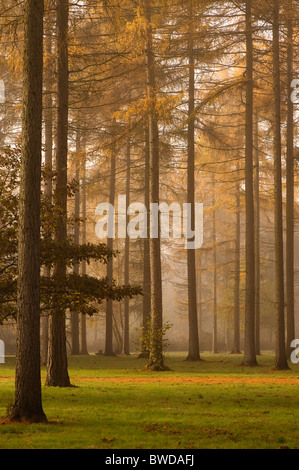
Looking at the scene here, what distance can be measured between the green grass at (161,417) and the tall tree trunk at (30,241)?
1.71 ft

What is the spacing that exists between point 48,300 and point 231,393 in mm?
4993

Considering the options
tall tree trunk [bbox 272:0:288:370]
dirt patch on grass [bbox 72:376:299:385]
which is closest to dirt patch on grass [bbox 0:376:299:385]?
dirt patch on grass [bbox 72:376:299:385]

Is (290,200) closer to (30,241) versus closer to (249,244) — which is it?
(249,244)

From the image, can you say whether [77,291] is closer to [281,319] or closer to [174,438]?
[174,438]

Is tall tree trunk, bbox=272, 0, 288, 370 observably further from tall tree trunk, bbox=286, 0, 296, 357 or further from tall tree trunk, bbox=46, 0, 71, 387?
tall tree trunk, bbox=46, 0, 71, 387

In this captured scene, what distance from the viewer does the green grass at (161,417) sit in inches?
308

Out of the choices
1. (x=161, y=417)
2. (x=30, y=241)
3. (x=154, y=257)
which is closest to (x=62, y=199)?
(x=30, y=241)

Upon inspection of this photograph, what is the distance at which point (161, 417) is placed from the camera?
9906 millimetres

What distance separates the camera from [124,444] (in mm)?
7688

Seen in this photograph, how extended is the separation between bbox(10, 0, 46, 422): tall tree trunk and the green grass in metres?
0.52

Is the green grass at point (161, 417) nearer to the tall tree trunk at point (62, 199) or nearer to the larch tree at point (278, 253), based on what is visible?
the tall tree trunk at point (62, 199)

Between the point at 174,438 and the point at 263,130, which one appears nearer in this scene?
the point at 174,438

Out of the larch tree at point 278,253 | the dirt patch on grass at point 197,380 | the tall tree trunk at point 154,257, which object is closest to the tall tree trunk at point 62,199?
the dirt patch on grass at point 197,380
